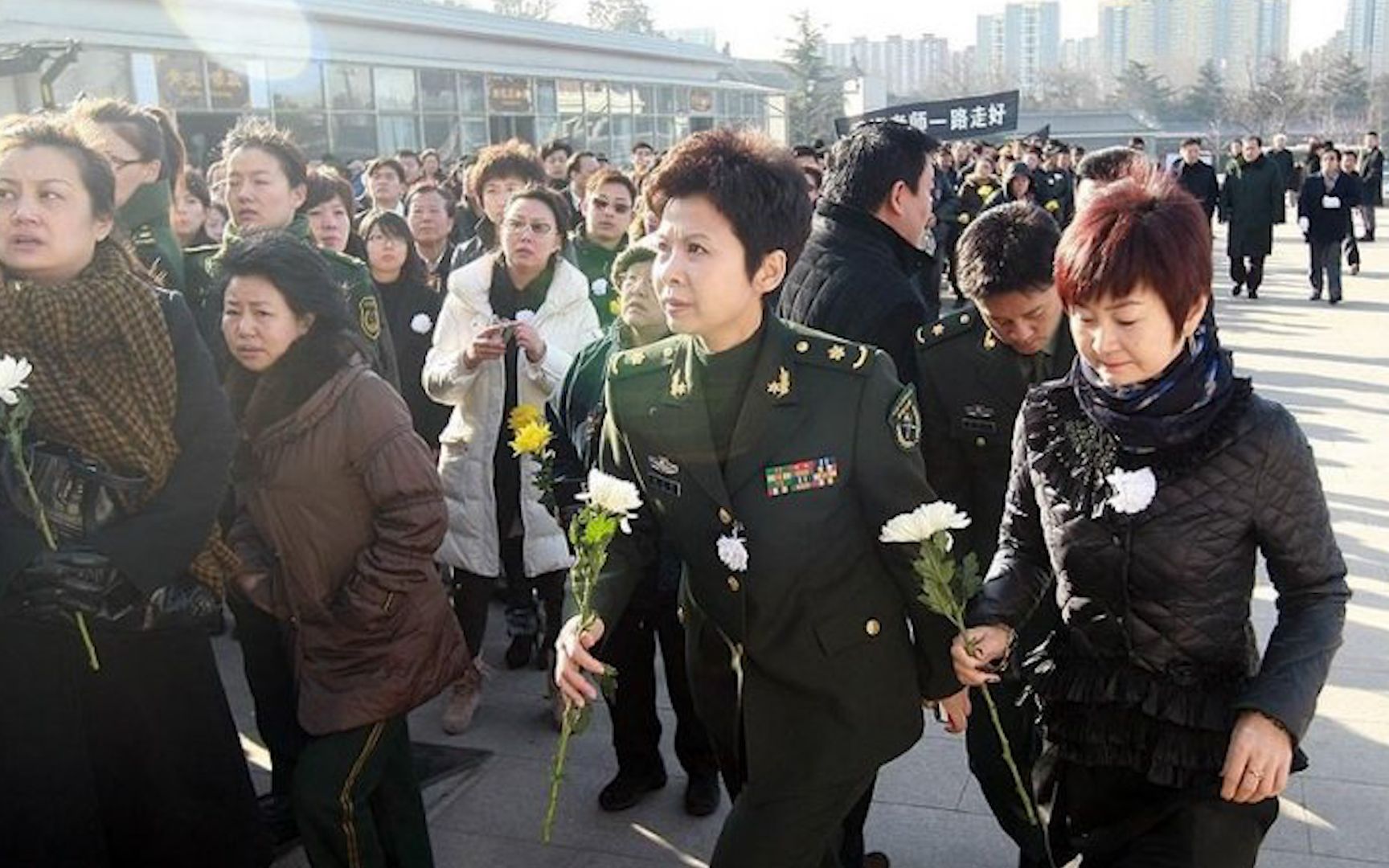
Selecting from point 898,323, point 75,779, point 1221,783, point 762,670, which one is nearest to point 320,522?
point 75,779

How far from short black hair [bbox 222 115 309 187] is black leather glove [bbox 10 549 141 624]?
2.06 meters

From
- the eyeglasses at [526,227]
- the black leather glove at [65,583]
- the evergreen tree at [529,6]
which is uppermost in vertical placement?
the evergreen tree at [529,6]

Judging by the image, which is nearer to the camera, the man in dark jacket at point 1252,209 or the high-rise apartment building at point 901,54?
the man in dark jacket at point 1252,209

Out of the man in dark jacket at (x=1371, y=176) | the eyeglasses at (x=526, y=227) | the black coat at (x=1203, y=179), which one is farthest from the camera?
the man in dark jacket at (x=1371, y=176)

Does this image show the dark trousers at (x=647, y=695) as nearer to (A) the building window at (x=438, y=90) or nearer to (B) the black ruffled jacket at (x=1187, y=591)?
(B) the black ruffled jacket at (x=1187, y=591)

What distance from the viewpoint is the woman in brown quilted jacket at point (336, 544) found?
3.05 metres

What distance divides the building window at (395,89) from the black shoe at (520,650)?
16.9 m

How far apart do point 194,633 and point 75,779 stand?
42 centimetres

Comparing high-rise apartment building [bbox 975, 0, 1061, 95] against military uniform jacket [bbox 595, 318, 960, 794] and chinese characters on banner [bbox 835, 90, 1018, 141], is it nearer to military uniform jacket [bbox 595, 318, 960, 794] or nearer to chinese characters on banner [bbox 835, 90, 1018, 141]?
chinese characters on banner [bbox 835, 90, 1018, 141]

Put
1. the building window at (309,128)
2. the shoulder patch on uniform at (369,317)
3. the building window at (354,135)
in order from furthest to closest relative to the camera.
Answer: the building window at (354,135)
the building window at (309,128)
the shoulder patch on uniform at (369,317)

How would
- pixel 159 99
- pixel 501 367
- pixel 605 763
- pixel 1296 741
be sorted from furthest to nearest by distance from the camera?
pixel 159 99
pixel 501 367
pixel 605 763
pixel 1296 741

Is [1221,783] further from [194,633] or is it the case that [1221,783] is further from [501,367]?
[501,367]

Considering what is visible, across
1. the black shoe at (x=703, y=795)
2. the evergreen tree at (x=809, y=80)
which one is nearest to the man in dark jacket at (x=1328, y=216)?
the black shoe at (x=703, y=795)

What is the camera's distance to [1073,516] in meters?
2.35
